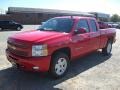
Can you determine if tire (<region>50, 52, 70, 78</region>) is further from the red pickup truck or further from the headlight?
the headlight

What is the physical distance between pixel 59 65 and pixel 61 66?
12 cm

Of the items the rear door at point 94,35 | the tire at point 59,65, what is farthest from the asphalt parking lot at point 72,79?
the rear door at point 94,35

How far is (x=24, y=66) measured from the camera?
6.01 metres

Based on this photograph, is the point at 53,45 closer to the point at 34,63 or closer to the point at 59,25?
the point at 34,63

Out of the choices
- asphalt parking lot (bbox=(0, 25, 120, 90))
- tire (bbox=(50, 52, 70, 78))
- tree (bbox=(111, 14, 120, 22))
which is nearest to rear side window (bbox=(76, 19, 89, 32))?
tire (bbox=(50, 52, 70, 78))

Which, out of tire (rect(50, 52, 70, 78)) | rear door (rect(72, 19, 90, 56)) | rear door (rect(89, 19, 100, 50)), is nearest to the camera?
tire (rect(50, 52, 70, 78))

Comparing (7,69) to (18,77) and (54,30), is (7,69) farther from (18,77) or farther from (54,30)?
(54,30)

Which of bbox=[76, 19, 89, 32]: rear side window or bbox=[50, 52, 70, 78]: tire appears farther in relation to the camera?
bbox=[76, 19, 89, 32]: rear side window

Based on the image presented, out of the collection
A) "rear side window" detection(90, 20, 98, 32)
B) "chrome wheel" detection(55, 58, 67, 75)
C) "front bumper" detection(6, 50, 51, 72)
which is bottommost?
"chrome wheel" detection(55, 58, 67, 75)

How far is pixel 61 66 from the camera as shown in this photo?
6.64 m

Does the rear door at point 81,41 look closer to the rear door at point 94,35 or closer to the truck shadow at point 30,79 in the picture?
the rear door at point 94,35

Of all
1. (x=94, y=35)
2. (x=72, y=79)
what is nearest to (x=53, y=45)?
(x=72, y=79)

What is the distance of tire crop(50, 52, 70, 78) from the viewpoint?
628cm

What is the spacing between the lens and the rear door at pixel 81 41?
711 cm
